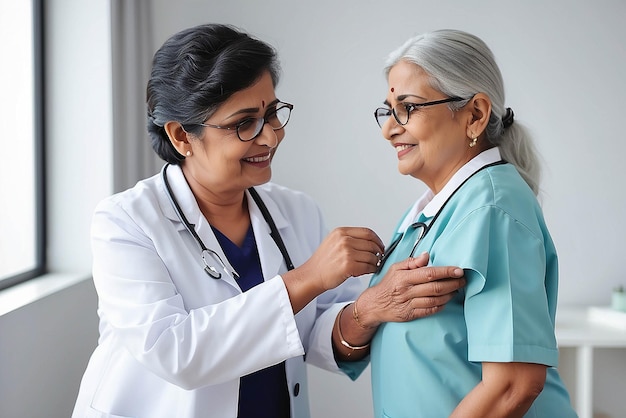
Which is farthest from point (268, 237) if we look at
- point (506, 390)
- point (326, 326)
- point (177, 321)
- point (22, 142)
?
point (22, 142)

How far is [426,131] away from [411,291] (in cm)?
37

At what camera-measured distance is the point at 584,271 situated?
3.24 meters

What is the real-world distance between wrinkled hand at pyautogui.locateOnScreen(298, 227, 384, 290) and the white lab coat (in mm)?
99

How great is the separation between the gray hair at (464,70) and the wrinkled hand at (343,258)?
345mm

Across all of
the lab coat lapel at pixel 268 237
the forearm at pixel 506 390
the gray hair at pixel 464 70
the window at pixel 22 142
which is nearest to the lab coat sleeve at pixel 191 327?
the lab coat lapel at pixel 268 237

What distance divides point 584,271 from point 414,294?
2109 millimetres

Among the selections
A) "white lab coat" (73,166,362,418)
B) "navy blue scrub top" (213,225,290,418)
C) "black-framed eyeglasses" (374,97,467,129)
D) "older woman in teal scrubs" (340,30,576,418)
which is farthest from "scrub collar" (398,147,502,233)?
"navy blue scrub top" (213,225,290,418)

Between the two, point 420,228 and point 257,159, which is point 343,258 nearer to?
point 420,228

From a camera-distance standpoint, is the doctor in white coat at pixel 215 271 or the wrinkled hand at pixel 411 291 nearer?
the wrinkled hand at pixel 411 291

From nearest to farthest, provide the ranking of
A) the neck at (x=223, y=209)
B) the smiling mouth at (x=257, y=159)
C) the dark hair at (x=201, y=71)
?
the dark hair at (x=201, y=71), the smiling mouth at (x=257, y=159), the neck at (x=223, y=209)

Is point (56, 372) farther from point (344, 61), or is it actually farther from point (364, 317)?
point (344, 61)

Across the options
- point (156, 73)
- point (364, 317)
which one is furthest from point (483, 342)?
point (156, 73)

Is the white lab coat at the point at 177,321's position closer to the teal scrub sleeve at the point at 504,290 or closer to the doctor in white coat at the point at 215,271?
the doctor in white coat at the point at 215,271

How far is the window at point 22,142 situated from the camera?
254 centimetres
